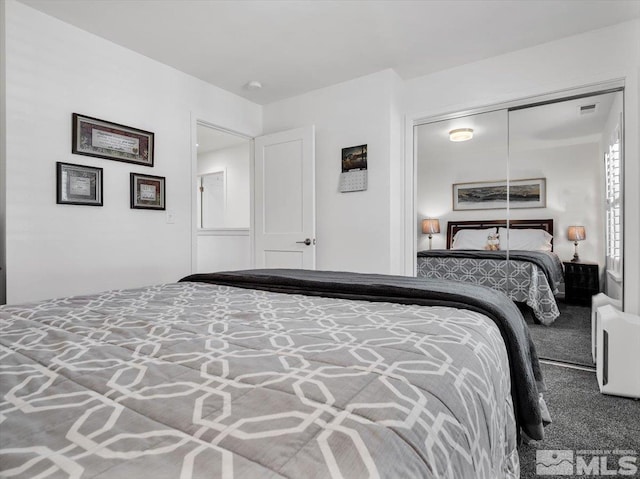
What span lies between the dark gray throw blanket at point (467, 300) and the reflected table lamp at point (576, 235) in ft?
5.33

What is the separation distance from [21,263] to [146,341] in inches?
81.7

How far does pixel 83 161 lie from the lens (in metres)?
2.69

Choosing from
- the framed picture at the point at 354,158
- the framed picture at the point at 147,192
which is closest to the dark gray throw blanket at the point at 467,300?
the framed picture at the point at 147,192

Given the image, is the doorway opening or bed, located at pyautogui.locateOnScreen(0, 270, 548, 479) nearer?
bed, located at pyautogui.locateOnScreen(0, 270, 548, 479)

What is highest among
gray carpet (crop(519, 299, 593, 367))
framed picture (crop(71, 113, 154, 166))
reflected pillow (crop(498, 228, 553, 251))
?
framed picture (crop(71, 113, 154, 166))

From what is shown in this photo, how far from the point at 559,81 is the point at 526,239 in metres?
1.25

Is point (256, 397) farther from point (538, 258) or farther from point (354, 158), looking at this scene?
point (354, 158)

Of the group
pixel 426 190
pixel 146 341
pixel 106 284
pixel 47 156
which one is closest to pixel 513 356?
pixel 146 341

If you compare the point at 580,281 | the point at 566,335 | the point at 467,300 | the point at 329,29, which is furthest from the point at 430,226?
the point at 467,300

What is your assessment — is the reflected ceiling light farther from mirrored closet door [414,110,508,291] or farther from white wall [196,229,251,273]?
white wall [196,229,251,273]

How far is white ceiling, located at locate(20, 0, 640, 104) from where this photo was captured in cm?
243

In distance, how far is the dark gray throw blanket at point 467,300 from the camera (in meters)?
1.21

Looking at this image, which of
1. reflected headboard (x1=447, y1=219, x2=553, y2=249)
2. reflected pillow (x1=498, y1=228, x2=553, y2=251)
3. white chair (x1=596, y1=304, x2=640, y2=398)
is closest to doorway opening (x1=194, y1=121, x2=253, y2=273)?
reflected headboard (x1=447, y1=219, x2=553, y2=249)

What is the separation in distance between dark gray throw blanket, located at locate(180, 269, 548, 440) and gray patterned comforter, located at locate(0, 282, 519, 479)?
4.1 inches
